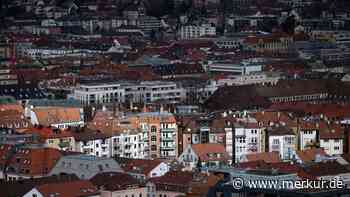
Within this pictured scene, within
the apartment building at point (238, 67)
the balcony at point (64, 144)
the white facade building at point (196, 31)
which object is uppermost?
the balcony at point (64, 144)

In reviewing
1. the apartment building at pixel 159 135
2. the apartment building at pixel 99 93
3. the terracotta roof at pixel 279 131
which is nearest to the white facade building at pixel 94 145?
the apartment building at pixel 159 135

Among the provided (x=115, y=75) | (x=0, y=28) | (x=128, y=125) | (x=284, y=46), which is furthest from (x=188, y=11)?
(x=128, y=125)

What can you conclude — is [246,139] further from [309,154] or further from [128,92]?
[128,92]

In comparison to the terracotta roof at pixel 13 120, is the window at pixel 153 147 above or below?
below

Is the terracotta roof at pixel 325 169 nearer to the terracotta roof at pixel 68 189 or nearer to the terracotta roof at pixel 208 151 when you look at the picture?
the terracotta roof at pixel 208 151

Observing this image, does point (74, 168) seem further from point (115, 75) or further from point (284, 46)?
point (284, 46)
